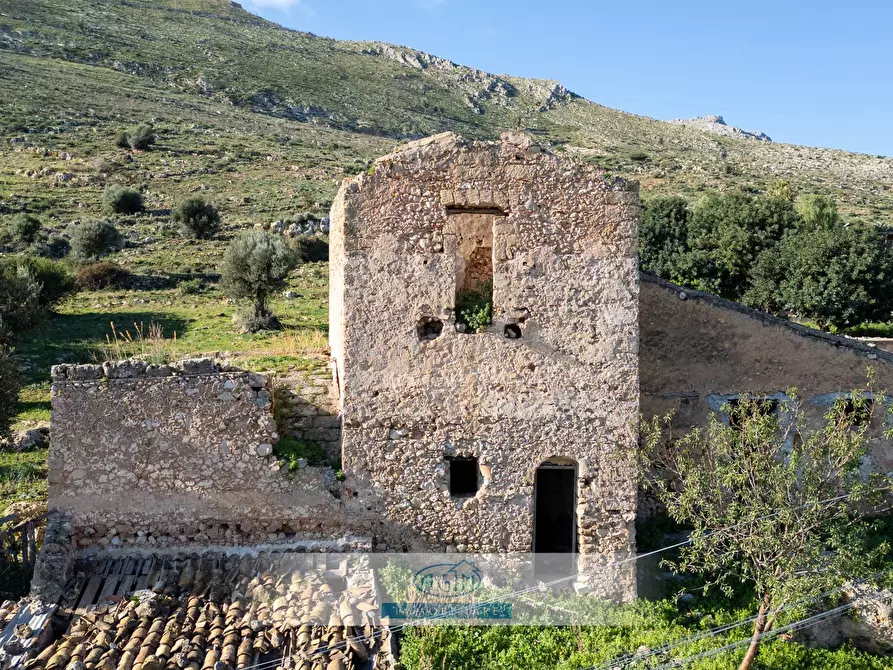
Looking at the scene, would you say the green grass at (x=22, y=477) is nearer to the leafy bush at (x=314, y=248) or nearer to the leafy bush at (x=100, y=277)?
the leafy bush at (x=100, y=277)

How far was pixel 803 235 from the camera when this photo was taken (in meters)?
23.7

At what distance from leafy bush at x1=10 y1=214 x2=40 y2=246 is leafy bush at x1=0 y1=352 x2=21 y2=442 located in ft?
59.6

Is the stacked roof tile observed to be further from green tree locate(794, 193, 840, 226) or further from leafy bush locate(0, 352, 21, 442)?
green tree locate(794, 193, 840, 226)

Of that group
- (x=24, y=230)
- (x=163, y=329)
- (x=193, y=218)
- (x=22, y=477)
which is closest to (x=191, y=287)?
(x=163, y=329)

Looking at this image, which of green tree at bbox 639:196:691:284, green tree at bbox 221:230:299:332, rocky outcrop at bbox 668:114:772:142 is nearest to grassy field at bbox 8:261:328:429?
green tree at bbox 221:230:299:332

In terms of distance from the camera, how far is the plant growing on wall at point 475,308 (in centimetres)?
792

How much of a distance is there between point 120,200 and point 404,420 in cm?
2916

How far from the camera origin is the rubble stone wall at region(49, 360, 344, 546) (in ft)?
25.5

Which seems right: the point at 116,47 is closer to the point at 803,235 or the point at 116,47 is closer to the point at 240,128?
the point at 240,128

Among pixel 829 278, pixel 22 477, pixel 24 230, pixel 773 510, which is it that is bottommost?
pixel 22 477

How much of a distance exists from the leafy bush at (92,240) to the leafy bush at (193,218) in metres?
2.87

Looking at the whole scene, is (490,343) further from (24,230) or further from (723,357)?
(24,230)

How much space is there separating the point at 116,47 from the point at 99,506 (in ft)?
199

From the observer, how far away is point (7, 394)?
40.8 feet
